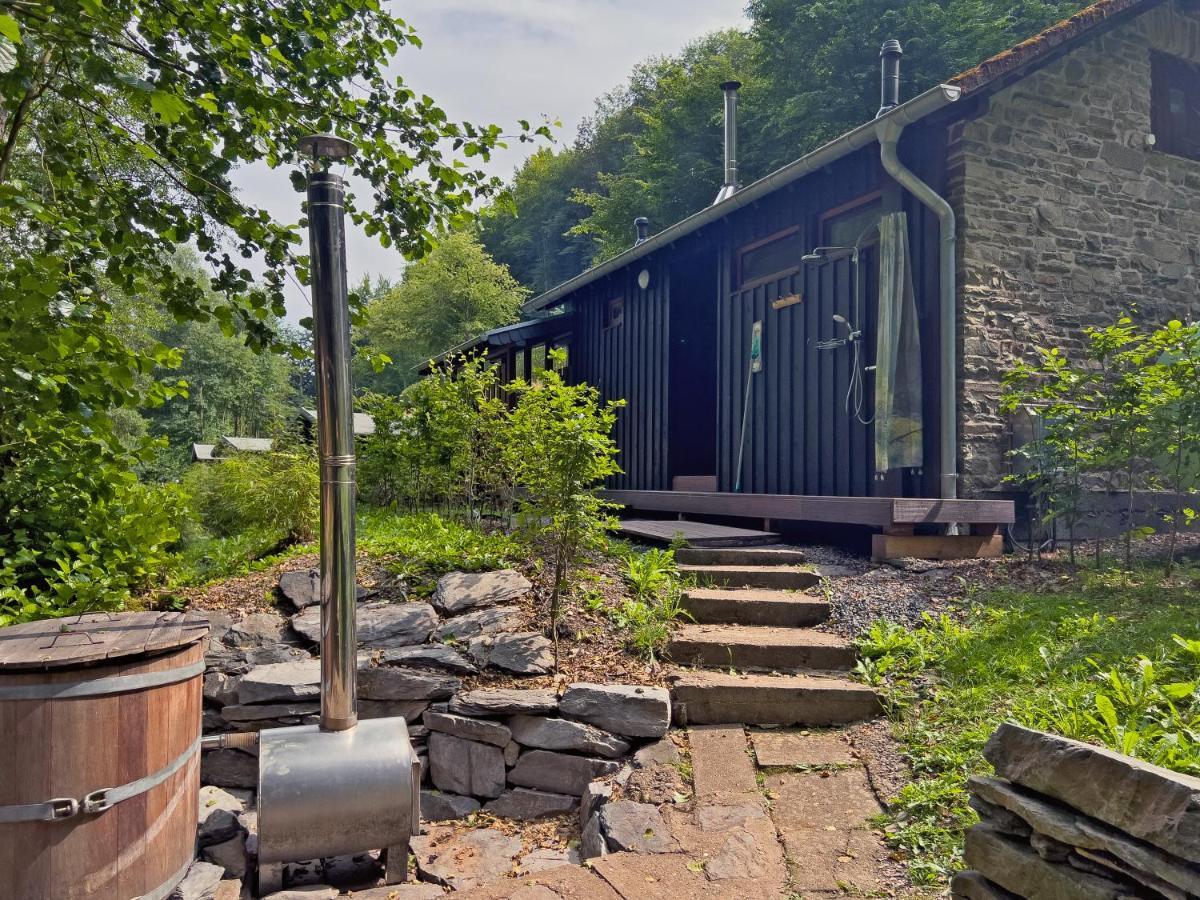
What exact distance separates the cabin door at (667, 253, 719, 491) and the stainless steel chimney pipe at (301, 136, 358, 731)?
22.6 ft

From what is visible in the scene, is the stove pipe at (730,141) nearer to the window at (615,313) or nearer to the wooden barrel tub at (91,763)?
the window at (615,313)

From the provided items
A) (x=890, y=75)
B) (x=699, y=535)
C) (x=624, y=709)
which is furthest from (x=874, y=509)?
(x=890, y=75)

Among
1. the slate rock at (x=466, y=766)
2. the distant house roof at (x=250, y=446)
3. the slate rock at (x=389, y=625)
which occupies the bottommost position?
the slate rock at (x=466, y=766)

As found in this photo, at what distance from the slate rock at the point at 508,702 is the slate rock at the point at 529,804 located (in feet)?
1.19

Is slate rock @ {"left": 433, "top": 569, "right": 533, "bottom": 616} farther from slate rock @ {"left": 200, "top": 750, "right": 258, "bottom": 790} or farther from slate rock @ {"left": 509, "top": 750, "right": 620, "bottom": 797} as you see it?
slate rock @ {"left": 200, "top": 750, "right": 258, "bottom": 790}

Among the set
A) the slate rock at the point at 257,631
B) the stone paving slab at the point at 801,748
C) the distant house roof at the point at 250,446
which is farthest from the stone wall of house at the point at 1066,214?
the distant house roof at the point at 250,446

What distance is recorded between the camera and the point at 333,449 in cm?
277

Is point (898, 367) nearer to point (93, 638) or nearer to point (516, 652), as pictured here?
point (516, 652)

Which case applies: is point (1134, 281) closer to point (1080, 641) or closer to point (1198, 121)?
point (1198, 121)

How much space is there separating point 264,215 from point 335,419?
1.29m

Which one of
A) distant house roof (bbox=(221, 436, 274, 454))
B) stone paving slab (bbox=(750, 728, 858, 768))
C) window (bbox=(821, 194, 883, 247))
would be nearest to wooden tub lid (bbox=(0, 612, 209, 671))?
stone paving slab (bbox=(750, 728, 858, 768))

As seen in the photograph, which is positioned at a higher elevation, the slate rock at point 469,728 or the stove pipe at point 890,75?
the stove pipe at point 890,75

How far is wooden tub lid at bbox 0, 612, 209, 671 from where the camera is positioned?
2.46m

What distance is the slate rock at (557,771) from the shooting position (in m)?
3.76
